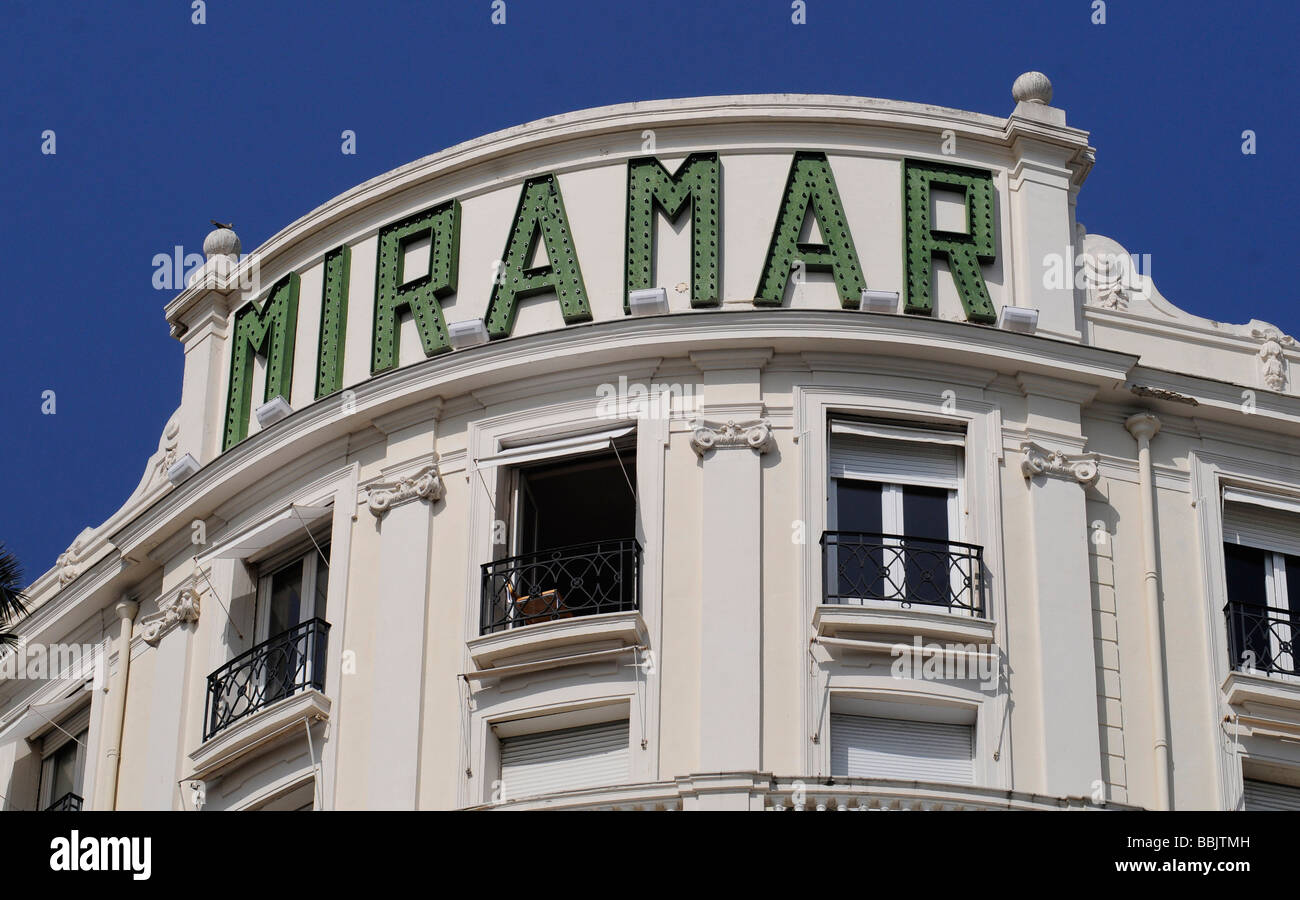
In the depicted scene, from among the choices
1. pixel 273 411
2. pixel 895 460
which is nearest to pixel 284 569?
pixel 273 411

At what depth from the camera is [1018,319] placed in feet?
88.6

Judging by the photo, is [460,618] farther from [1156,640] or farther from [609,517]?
[1156,640]

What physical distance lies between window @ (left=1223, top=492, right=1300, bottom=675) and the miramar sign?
3.49 metres

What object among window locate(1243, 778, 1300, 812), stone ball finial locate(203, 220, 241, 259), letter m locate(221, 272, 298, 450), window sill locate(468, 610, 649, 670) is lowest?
window locate(1243, 778, 1300, 812)

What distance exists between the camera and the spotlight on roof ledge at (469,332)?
2741 centimetres

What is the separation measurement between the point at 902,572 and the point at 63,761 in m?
11.6

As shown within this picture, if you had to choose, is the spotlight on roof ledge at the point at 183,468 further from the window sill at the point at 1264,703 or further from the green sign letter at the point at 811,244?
the window sill at the point at 1264,703

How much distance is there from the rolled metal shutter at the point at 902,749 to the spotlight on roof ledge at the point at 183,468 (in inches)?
333

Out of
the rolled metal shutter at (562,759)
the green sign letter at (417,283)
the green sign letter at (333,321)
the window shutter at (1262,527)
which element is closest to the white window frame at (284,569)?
the green sign letter at (333,321)

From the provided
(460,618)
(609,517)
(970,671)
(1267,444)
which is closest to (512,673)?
(460,618)

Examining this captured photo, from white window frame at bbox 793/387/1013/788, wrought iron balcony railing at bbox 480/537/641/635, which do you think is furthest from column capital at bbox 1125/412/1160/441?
wrought iron balcony railing at bbox 480/537/641/635

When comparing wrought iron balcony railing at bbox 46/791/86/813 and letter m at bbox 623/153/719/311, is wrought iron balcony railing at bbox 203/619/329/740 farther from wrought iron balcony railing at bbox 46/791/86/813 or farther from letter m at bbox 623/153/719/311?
letter m at bbox 623/153/719/311

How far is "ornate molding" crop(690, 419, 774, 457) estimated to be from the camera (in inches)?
1025
